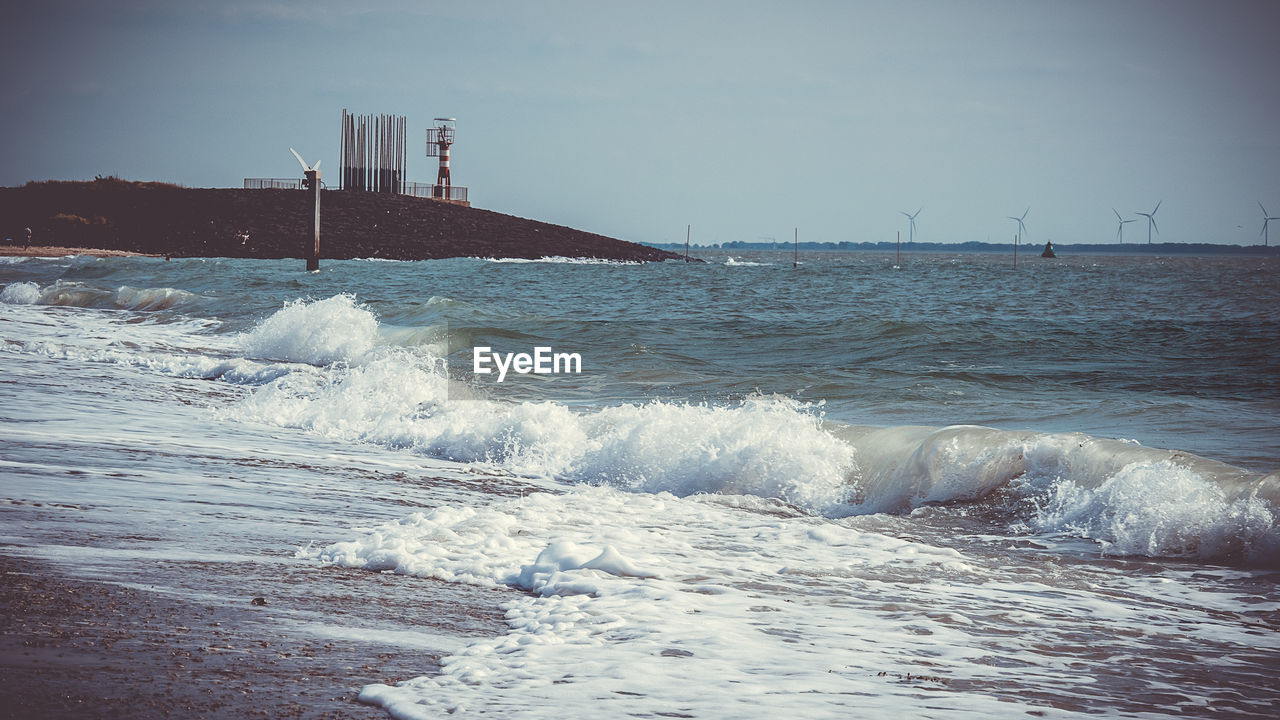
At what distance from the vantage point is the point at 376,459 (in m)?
8.27

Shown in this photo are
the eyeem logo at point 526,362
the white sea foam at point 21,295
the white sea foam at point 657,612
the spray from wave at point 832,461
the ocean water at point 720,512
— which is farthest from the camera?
the white sea foam at point 21,295

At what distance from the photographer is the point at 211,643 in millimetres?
3516

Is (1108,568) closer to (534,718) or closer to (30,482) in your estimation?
(534,718)

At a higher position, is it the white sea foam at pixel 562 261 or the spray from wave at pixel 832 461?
the white sea foam at pixel 562 261

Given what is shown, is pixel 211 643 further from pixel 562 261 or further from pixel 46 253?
pixel 562 261

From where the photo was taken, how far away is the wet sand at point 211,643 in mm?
2982

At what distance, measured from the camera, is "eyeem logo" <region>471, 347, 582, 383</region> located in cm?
→ 1496

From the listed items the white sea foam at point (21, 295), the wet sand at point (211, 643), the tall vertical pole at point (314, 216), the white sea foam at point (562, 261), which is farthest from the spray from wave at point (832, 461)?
the white sea foam at point (562, 261)

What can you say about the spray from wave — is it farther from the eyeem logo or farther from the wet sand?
the eyeem logo

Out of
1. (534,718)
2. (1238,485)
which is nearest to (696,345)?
(1238,485)

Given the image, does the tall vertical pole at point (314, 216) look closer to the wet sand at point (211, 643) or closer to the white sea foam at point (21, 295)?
the white sea foam at point (21, 295)

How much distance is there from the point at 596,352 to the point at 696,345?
2511 millimetres

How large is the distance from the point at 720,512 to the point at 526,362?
9554 mm

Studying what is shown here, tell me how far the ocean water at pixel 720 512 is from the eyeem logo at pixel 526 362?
0.52 m
